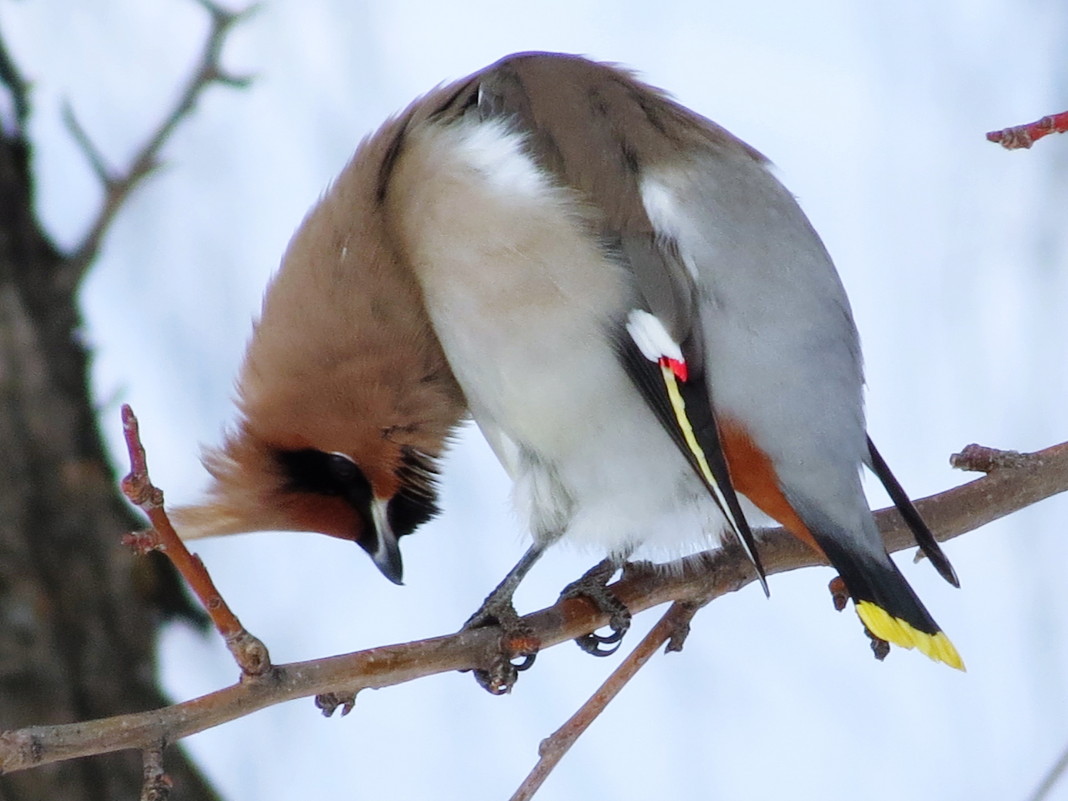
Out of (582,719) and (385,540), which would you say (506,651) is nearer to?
(582,719)

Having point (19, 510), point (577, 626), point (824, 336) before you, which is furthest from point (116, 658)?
point (824, 336)

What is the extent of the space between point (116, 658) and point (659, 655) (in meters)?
1.77

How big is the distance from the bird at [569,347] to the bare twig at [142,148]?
2.06 feet

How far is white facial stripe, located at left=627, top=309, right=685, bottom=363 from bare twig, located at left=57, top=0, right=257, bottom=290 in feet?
4.42

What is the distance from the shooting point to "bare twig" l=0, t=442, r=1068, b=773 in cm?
166

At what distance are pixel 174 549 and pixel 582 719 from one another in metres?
0.75

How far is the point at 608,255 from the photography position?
2.42 metres

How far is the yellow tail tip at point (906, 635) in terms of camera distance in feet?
7.23

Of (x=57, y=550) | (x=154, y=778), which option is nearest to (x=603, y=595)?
(x=154, y=778)

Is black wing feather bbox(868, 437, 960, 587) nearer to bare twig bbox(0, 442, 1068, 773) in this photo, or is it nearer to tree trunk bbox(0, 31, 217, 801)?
bare twig bbox(0, 442, 1068, 773)

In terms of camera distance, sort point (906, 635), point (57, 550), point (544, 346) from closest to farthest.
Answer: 1. point (906, 635)
2. point (544, 346)
3. point (57, 550)

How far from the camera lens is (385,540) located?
2.89 metres

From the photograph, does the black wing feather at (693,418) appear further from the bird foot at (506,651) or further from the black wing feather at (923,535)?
the bird foot at (506,651)

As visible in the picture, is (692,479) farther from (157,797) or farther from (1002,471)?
(157,797)
